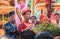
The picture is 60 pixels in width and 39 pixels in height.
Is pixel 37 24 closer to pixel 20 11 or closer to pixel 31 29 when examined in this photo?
pixel 31 29

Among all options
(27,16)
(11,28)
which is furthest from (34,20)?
(11,28)

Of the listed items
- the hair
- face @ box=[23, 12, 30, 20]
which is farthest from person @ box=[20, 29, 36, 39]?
face @ box=[23, 12, 30, 20]

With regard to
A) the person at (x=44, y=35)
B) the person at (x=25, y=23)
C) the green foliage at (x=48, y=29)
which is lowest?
the person at (x=44, y=35)

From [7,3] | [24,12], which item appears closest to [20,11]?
[24,12]

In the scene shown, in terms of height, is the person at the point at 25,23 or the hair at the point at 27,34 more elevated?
the person at the point at 25,23

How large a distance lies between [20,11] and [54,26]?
0.35 meters

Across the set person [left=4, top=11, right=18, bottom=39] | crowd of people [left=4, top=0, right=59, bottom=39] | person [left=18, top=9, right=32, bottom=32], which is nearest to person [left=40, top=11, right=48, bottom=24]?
crowd of people [left=4, top=0, right=59, bottom=39]

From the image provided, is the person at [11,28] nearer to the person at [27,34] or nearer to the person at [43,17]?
the person at [27,34]

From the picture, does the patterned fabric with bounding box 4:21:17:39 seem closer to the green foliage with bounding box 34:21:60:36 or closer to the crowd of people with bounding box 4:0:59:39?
the crowd of people with bounding box 4:0:59:39

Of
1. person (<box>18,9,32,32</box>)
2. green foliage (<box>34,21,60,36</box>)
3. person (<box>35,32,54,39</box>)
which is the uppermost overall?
person (<box>18,9,32,32</box>)

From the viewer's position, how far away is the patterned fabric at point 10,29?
4.80ft

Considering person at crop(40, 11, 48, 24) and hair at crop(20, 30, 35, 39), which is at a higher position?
person at crop(40, 11, 48, 24)

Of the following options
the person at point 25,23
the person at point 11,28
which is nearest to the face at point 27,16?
the person at point 25,23

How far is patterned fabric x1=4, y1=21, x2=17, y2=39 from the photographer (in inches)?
57.6
